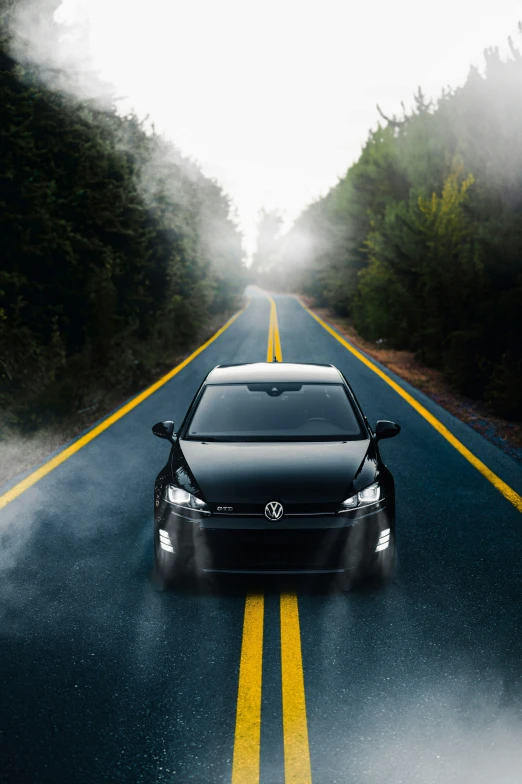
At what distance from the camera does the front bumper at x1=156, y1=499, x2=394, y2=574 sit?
4.59 m

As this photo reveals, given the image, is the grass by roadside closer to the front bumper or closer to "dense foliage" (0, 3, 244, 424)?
"dense foliage" (0, 3, 244, 424)

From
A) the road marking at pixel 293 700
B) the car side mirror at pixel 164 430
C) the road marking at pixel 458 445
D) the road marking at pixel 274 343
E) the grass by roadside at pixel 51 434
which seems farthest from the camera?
the road marking at pixel 274 343

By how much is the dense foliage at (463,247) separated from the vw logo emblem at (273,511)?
835cm

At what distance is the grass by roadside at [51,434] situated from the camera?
A: 895cm

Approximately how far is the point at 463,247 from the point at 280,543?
13275mm

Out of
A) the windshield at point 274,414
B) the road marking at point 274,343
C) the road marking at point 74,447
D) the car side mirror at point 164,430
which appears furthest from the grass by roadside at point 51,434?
the road marking at point 274,343

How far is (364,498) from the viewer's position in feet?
16.0

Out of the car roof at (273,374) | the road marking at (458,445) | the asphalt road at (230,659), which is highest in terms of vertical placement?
the car roof at (273,374)

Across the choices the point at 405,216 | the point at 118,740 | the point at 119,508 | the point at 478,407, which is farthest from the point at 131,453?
the point at 405,216

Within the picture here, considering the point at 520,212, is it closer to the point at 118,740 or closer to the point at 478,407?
the point at 478,407

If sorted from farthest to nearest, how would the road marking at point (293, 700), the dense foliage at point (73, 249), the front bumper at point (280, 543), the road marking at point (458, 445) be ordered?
the dense foliage at point (73, 249), the road marking at point (458, 445), the front bumper at point (280, 543), the road marking at point (293, 700)

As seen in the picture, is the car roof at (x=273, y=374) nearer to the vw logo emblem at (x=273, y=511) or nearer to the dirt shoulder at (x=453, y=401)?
the vw logo emblem at (x=273, y=511)

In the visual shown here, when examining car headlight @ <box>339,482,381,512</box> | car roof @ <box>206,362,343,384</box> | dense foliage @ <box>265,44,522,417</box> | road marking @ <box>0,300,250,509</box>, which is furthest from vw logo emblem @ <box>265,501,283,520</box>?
dense foliage @ <box>265,44,522,417</box>

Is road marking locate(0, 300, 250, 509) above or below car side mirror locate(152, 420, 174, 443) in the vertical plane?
below
